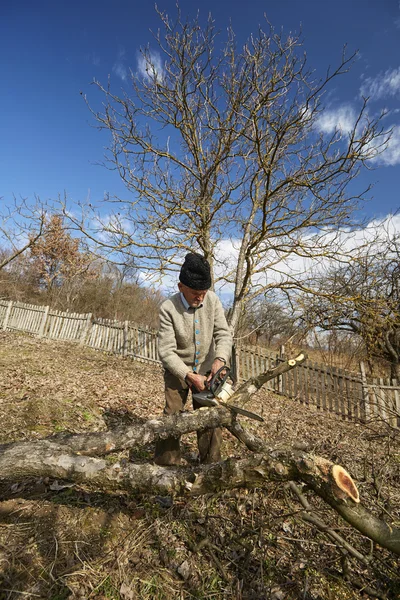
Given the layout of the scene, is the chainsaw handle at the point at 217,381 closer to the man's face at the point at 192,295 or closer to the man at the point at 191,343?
the man at the point at 191,343

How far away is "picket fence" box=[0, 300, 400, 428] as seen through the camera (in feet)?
27.2

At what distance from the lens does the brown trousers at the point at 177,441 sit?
274 cm

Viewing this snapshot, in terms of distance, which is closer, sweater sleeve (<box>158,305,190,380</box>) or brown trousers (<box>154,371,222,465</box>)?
brown trousers (<box>154,371,222,465</box>)

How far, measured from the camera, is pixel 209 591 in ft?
5.73

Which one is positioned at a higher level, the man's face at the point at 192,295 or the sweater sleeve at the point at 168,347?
the man's face at the point at 192,295

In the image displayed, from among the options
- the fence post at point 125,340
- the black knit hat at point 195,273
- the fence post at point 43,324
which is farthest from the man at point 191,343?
the fence post at point 43,324

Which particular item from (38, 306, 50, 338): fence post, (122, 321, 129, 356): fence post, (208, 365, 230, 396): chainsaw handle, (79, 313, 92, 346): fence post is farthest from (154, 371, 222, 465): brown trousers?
(38, 306, 50, 338): fence post

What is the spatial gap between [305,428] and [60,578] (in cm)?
489

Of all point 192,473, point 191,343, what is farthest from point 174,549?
point 191,343

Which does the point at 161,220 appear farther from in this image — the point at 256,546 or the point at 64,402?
the point at 256,546

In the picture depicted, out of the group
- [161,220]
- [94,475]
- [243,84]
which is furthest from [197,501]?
[243,84]

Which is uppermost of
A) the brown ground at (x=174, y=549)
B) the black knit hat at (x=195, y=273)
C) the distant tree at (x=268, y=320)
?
the distant tree at (x=268, y=320)

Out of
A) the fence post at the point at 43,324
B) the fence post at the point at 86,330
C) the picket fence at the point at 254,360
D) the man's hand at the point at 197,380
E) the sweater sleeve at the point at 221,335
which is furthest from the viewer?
the fence post at the point at 43,324

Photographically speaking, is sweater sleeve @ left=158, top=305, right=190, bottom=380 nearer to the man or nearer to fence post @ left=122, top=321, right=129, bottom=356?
the man
